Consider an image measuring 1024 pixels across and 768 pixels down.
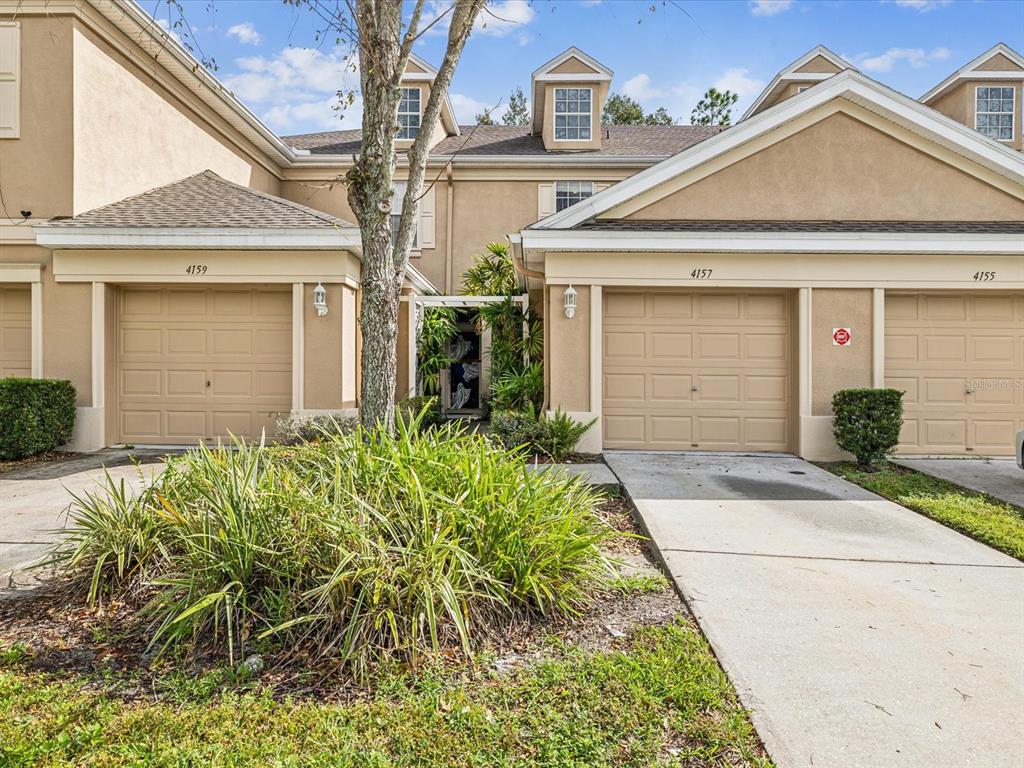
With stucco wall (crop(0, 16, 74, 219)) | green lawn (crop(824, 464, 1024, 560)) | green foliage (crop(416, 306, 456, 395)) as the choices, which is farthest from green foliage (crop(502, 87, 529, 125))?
green lawn (crop(824, 464, 1024, 560))

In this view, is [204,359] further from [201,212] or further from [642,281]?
[642,281]

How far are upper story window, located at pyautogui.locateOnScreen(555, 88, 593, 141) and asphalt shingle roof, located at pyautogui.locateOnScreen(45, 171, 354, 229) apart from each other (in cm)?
813

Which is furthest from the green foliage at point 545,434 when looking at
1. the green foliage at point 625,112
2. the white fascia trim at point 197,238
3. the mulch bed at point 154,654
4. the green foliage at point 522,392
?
the green foliage at point 625,112

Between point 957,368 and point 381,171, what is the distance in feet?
30.0

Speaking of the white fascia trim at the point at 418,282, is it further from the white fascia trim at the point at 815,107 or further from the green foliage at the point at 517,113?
the green foliage at the point at 517,113

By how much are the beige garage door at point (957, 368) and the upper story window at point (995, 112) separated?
8.48 m

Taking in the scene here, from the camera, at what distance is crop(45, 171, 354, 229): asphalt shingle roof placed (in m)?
9.39

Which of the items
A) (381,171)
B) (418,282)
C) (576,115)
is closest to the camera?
(381,171)

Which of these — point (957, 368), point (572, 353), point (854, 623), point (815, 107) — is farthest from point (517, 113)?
point (854, 623)

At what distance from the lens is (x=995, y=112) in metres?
14.8

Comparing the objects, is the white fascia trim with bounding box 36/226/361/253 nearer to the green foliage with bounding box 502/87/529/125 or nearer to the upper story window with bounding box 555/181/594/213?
the upper story window with bounding box 555/181/594/213

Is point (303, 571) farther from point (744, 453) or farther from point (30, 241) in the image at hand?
point (30, 241)

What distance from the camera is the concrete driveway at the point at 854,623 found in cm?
258

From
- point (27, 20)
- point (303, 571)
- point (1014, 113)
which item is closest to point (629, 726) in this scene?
point (303, 571)
